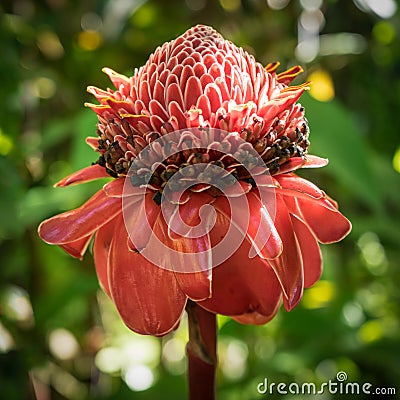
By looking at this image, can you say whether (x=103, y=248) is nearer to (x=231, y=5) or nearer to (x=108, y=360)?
(x=108, y=360)

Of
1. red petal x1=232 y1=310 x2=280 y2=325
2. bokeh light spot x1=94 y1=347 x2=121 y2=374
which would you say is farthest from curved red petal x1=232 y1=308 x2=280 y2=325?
bokeh light spot x1=94 y1=347 x2=121 y2=374

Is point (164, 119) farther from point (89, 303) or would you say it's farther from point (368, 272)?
point (368, 272)

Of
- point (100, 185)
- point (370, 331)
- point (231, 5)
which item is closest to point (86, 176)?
point (100, 185)

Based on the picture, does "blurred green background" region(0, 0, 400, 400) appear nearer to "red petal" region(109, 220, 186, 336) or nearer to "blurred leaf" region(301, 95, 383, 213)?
"blurred leaf" region(301, 95, 383, 213)

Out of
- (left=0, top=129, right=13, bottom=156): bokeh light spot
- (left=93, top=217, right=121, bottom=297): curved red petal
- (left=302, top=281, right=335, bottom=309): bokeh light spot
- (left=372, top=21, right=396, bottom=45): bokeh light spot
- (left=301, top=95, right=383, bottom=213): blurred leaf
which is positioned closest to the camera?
(left=93, top=217, right=121, bottom=297): curved red petal

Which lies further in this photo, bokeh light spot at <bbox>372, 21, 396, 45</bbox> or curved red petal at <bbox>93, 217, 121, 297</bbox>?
bokeh light spot at <bbox>372, 21, 396, 45</bbox>

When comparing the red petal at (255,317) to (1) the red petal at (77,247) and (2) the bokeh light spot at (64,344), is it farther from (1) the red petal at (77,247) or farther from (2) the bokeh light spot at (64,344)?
(2) the bokeh light spot at (64,344)
